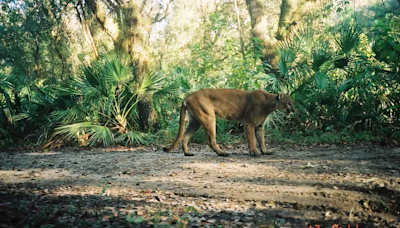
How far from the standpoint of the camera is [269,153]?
26.2 feet

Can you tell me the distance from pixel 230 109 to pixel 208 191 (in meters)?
3.16

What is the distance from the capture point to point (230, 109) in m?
7.99

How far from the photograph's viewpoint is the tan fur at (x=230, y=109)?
771 cm

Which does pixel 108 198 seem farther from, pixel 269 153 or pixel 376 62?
pixel 376 62

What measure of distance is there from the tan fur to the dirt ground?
0.45 meters

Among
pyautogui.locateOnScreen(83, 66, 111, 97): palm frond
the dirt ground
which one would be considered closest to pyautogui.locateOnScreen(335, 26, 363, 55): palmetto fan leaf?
the dirt ground

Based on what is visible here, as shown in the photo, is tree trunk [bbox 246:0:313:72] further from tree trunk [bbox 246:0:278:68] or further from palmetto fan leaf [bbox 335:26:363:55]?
palmetto fan leaf [bbox 335:26:363:55]

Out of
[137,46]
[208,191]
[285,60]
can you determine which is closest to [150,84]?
[137,46]

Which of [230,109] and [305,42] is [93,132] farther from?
[305,42]

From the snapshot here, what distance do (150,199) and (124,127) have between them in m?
6.79

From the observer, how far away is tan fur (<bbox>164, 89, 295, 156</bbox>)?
771cm

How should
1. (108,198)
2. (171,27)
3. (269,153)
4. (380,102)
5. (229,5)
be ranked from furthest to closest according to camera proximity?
(171,27), (229,5), (380,102), (269,153), (108,198)

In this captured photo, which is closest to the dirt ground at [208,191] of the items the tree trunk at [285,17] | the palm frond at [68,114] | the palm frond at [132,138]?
the palm frond at [132,138]

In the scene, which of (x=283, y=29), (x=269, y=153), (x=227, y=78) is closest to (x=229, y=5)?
(x=283, y=29)
